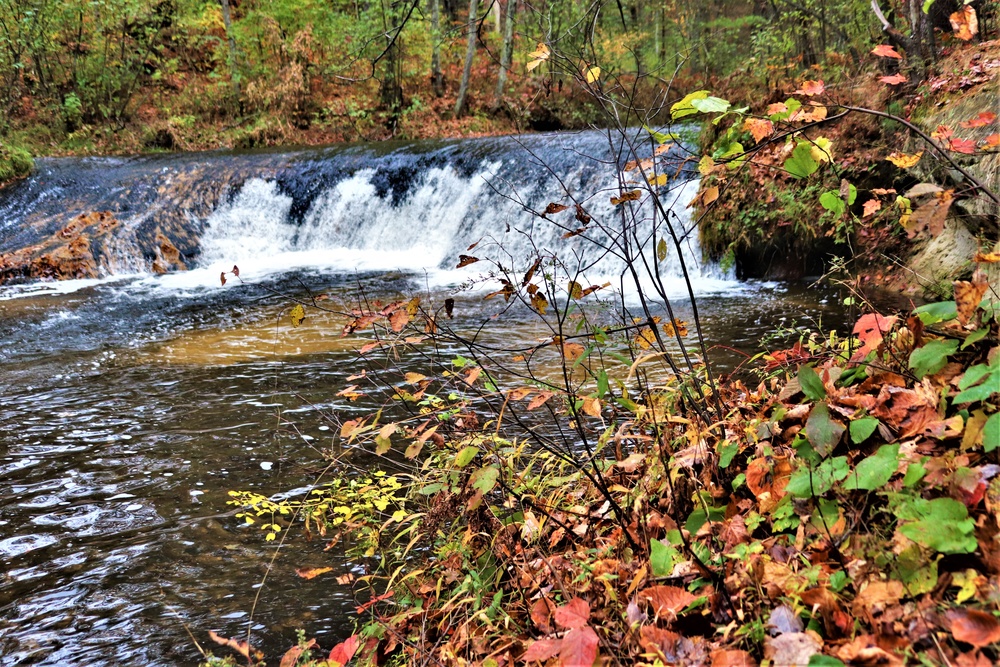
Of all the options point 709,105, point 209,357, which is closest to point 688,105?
point 709,105

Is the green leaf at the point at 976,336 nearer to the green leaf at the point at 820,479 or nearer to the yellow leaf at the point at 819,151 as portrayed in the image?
the green leaf at the point at 820,479

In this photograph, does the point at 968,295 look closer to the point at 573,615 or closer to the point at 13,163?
the point at 573,615

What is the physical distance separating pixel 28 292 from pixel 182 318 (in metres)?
3.68

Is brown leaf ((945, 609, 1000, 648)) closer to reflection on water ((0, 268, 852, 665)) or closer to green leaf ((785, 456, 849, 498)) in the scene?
green leaf ((785, 456, 849, 498))

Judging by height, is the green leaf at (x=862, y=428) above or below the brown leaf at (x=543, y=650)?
above

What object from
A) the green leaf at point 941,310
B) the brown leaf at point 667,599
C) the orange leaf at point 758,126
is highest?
the orange leaf at point 758,126

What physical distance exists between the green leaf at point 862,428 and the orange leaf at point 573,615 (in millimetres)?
948

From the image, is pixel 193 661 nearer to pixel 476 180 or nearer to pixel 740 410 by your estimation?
pixel 740 410

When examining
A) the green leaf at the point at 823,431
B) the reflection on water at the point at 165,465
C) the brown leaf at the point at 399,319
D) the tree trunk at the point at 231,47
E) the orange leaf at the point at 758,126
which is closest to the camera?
the green leaf at the point at 823,431

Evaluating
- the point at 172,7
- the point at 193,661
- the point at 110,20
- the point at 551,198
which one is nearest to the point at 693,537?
the point at 193,661

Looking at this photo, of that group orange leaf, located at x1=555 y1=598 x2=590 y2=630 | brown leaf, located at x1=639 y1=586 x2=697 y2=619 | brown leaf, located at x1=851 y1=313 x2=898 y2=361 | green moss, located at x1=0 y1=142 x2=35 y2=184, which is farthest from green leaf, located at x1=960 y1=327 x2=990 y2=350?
green moss, located at x1=0 y1=142 x2=35 y2=184

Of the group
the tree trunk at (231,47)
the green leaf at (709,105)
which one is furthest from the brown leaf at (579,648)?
the tree trunk at (231,47)

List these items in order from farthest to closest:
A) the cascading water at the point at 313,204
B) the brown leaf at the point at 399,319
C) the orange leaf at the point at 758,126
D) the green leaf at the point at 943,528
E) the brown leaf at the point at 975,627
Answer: the cascading water at the point at 313,204 → the brown leaf at the point at 399,319 → the orange leaf at the point at 758,126 → the green leaf at the point at 943,528 → the brown leaf at the point at 975,627

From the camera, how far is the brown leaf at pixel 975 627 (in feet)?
Answer: 4.42
